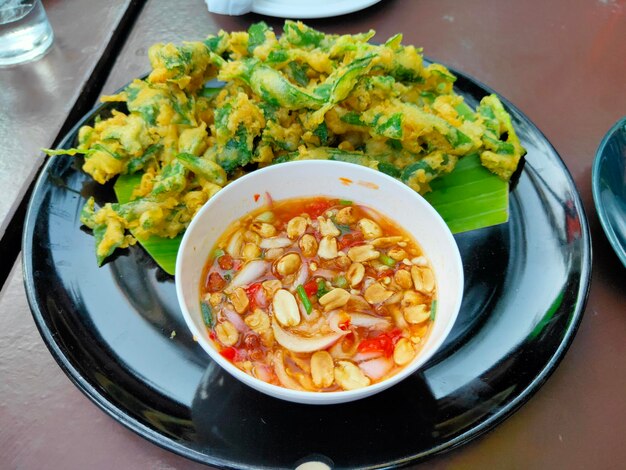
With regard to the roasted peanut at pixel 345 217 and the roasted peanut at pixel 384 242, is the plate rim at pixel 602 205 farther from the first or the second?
the roasted peanut at pixel 345 217

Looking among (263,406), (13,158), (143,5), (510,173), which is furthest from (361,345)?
(143,5)

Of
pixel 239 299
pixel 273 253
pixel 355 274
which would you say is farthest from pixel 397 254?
pixel 239 299

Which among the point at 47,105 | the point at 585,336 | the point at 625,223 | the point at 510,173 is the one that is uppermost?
the point at 47,105

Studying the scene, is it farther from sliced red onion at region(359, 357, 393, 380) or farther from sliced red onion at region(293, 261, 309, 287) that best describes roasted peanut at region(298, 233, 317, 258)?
sliced red onion at region(359, 357, 393, 380)

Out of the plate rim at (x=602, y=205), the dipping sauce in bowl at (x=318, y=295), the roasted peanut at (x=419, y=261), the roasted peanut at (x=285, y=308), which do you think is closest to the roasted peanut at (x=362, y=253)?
the dipping sauce in bowl at (x=318, y=295)

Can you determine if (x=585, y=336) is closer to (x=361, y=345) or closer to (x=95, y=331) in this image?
(x=361, y=345)

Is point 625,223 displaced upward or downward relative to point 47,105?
downward

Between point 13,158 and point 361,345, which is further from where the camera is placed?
point 13,158
